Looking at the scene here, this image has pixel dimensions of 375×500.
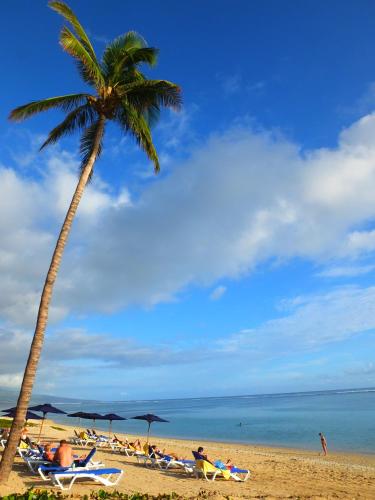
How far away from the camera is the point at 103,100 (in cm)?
1145

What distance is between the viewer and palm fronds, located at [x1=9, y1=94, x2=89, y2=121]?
1117 centimetres

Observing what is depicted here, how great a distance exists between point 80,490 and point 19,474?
8.34 ft

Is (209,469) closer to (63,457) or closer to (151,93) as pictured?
(63,457)

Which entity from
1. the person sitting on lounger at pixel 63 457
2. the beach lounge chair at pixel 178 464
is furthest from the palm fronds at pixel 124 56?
the beach lounge chair at pixel 178 464

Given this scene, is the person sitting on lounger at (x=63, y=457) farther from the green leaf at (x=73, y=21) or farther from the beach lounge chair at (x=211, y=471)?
the green leaf at (x=73, y=21)

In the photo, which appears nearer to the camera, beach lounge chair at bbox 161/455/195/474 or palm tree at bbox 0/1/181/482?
palm tree at bbox 0/1/181/482

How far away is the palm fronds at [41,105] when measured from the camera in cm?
1117

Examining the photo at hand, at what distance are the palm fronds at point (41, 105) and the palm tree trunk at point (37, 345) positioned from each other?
221 centimetres

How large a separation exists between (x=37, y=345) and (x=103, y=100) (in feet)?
22.1

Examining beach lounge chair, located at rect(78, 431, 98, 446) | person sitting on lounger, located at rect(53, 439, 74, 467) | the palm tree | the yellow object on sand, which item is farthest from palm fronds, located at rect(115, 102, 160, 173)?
beach lounge chair, located at rect(78, 431, 98, 446)

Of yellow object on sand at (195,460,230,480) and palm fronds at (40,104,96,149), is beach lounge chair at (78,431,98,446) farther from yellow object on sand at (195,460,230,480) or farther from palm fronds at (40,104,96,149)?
palm fronds at (40,104,96,149)

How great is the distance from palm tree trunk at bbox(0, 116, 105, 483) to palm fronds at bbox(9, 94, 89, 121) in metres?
2.21

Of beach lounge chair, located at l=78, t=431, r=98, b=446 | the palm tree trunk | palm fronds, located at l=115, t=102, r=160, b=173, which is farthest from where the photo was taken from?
beach lounge chair, located at l=78, t=431, r=98, b=446

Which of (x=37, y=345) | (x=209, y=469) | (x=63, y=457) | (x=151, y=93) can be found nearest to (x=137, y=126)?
(x=151, y=93)
